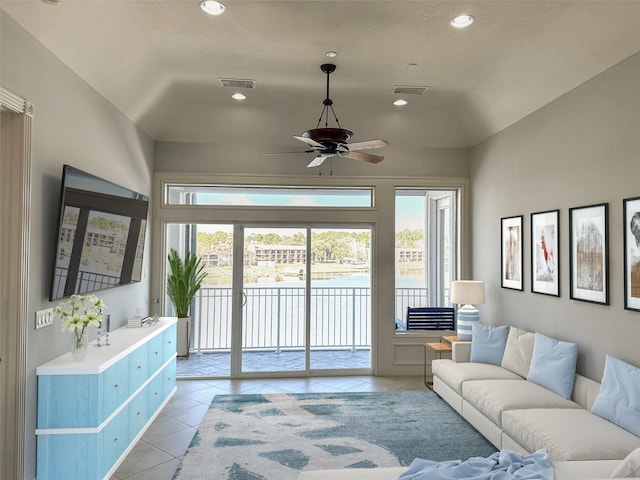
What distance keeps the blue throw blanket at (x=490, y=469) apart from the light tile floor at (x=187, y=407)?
1.96m

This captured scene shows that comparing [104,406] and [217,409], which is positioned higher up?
[104,406]

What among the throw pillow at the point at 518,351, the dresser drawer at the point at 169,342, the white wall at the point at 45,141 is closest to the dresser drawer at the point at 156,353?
the dresser drawer at the point at 169,342

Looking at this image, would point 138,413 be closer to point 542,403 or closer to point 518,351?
point 542,403

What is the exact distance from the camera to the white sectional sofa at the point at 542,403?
7.86ft

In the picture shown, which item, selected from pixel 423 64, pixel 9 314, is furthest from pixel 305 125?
pixel 9 314

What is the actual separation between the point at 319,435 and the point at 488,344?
2.11 metres

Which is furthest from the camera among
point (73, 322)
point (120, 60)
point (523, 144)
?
point (523, 144)

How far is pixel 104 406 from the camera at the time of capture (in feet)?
9.66

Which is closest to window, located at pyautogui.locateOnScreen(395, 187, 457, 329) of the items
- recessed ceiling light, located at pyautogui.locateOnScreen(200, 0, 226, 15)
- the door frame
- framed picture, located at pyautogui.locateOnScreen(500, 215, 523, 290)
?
framed picture, located at pyautogui.locateOnScreen(500, 215, 523, 290)

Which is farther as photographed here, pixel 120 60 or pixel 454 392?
pixel 454 392

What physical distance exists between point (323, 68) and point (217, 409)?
3660mm

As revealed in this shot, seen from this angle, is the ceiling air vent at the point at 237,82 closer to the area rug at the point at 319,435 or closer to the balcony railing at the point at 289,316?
the balcony railing at the point at 289,316

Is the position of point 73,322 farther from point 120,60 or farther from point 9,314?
point 120,60

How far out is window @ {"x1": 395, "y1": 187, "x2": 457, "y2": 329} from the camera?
5.89 m
